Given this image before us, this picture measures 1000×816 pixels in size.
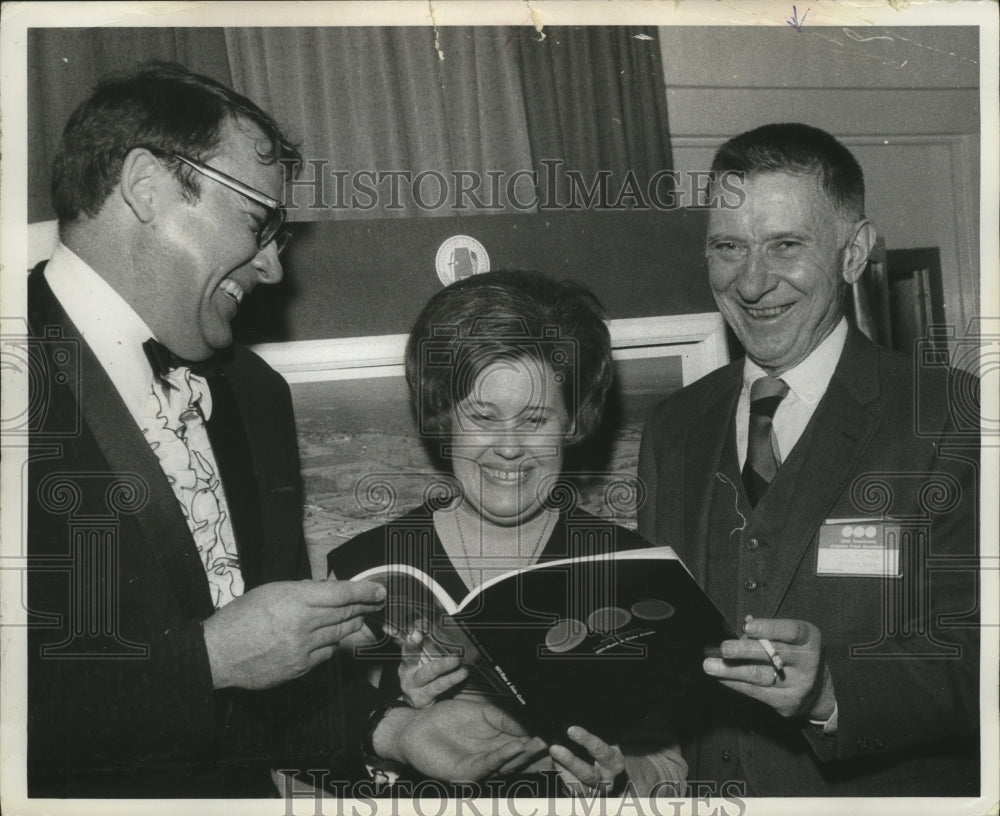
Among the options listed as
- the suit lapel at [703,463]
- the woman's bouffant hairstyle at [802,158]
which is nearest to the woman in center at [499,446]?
the suit lapel at [703,463]

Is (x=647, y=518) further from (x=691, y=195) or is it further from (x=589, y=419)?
(x=691, y=195)

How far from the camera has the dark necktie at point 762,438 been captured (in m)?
1.98

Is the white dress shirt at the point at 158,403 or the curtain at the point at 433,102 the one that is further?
the curtain at the point at 433,102

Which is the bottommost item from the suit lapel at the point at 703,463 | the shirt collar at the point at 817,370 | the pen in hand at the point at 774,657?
the pen in hand at the point at 774,657

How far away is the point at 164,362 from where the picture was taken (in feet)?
6.32

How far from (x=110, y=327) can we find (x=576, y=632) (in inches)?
39.6

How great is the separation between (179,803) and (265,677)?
0.31 m

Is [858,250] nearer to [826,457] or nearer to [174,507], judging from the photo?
[826,457]

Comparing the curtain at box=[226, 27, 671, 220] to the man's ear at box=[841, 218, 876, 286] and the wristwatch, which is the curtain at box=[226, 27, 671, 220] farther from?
the wristwatch

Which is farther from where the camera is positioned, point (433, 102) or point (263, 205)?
point (433, 102)

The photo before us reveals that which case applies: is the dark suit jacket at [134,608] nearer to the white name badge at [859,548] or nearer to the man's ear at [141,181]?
the man's ear at [141,181]

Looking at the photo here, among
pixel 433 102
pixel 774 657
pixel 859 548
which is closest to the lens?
pixel 774 657

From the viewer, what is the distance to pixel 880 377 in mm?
1999

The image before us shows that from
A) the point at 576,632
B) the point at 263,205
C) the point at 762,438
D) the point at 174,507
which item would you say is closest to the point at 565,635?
the point at 576,632
